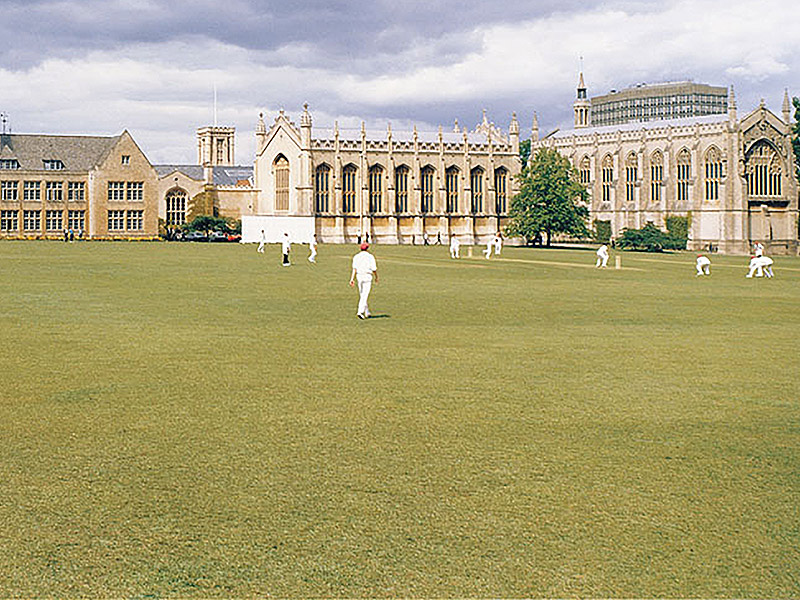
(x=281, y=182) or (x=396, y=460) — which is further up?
(x=281, y=182)

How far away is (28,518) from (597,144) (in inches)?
4381

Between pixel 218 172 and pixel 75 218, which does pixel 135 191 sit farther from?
pixel 218 172

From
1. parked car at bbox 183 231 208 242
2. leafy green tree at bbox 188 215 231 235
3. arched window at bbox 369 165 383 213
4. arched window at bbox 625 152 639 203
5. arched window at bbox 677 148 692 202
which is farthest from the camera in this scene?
arched window at bbox 625 152 639 203

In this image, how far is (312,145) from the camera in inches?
4028

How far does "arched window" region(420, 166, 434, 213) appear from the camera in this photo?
107 m

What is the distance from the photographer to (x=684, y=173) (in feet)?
345

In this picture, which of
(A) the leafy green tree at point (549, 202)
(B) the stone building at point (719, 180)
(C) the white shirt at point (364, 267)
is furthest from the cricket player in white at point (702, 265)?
(B) the stone building at point (719, 180)

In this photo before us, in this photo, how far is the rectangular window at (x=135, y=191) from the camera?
4114 inches

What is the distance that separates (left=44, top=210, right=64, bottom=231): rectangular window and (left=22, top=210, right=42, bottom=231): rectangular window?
0.69 meters

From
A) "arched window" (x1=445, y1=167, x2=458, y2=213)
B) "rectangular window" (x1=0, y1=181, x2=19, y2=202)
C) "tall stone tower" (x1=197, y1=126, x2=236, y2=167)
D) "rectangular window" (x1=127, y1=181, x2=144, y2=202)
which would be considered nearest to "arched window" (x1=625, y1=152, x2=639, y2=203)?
"arched window" (x1=445, y1=167, x2=458, y2=213)

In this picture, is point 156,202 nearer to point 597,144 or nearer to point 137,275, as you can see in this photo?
point 597,144

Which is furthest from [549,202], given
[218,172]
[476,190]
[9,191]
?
[218,172]

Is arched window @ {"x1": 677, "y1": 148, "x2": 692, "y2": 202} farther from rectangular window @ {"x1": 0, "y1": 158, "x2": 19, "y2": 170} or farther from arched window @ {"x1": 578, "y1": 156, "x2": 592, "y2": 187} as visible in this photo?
rectangular window @ {"x1": 0, "y1": 158, "x2": 19, "y2": 170}

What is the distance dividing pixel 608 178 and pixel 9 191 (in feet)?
210
